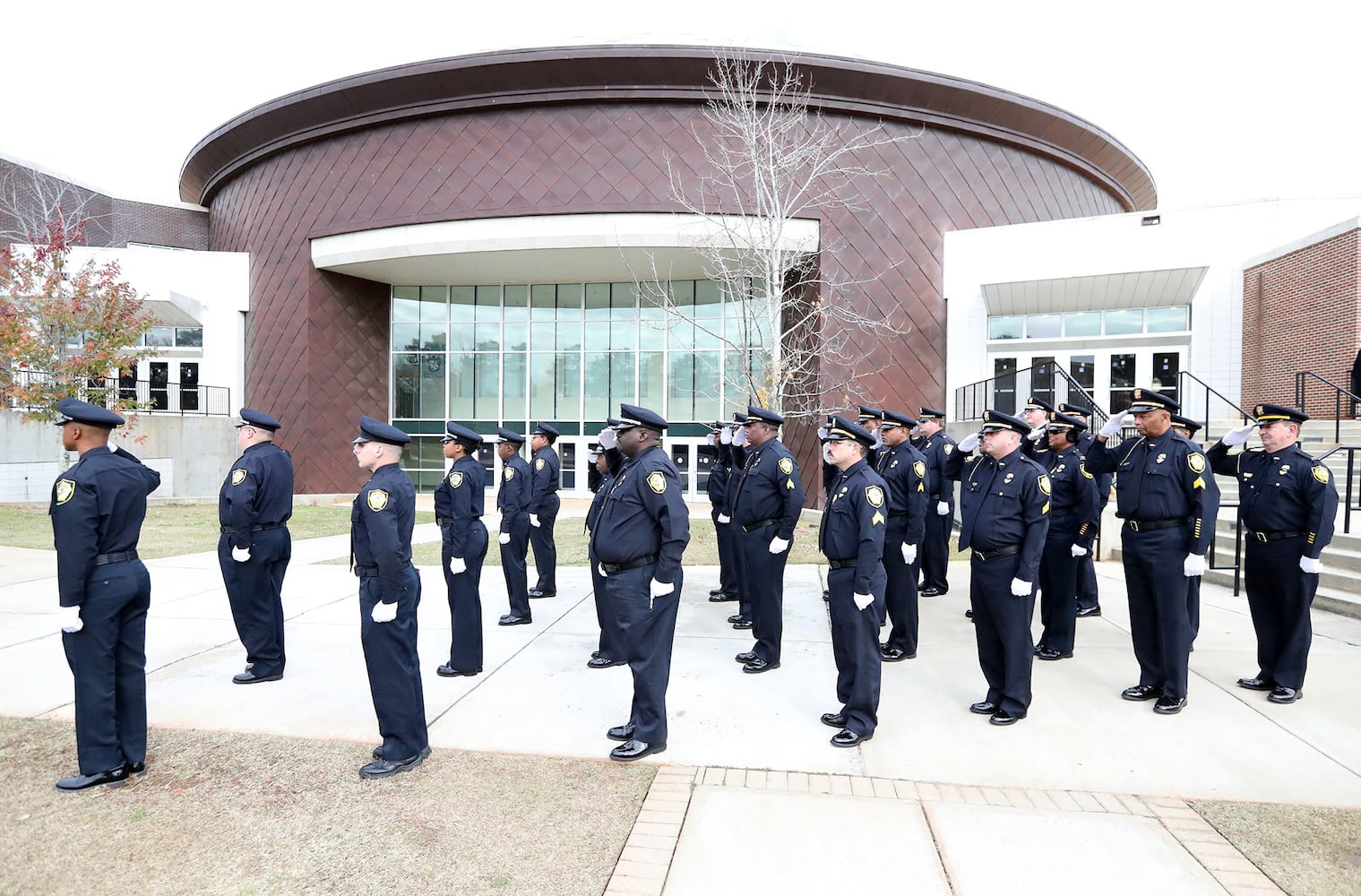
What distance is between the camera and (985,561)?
4.82 metres

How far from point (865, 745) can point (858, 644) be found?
0.61 m

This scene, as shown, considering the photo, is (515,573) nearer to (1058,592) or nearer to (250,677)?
(250,677)

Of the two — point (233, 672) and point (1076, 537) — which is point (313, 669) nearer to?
point (233, 672)

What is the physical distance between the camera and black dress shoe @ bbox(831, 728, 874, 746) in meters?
4.36

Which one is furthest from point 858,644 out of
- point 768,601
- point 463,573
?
point 463,573

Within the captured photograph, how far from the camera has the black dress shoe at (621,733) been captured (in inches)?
174

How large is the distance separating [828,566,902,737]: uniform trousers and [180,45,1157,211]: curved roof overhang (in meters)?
15.5

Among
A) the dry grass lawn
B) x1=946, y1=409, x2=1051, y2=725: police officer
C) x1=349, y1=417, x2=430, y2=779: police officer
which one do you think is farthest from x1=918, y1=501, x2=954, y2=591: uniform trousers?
x1=349, y1=417, x2=430, y2=779: police officer

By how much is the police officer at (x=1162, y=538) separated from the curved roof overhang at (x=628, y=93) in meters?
14.4

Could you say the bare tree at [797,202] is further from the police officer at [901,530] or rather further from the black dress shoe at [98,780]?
the black dress shoe at [98,780]

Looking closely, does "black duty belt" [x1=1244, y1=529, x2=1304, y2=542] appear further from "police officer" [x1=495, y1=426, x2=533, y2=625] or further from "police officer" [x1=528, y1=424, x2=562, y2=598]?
"police officer" [x1=528, y1=424, x2=562, y2=598]

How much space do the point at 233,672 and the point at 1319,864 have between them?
694cm

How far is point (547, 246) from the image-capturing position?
18.4 m

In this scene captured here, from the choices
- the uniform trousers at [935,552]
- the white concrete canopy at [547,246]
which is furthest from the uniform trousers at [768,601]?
the white concrete canopy at [547,246]
